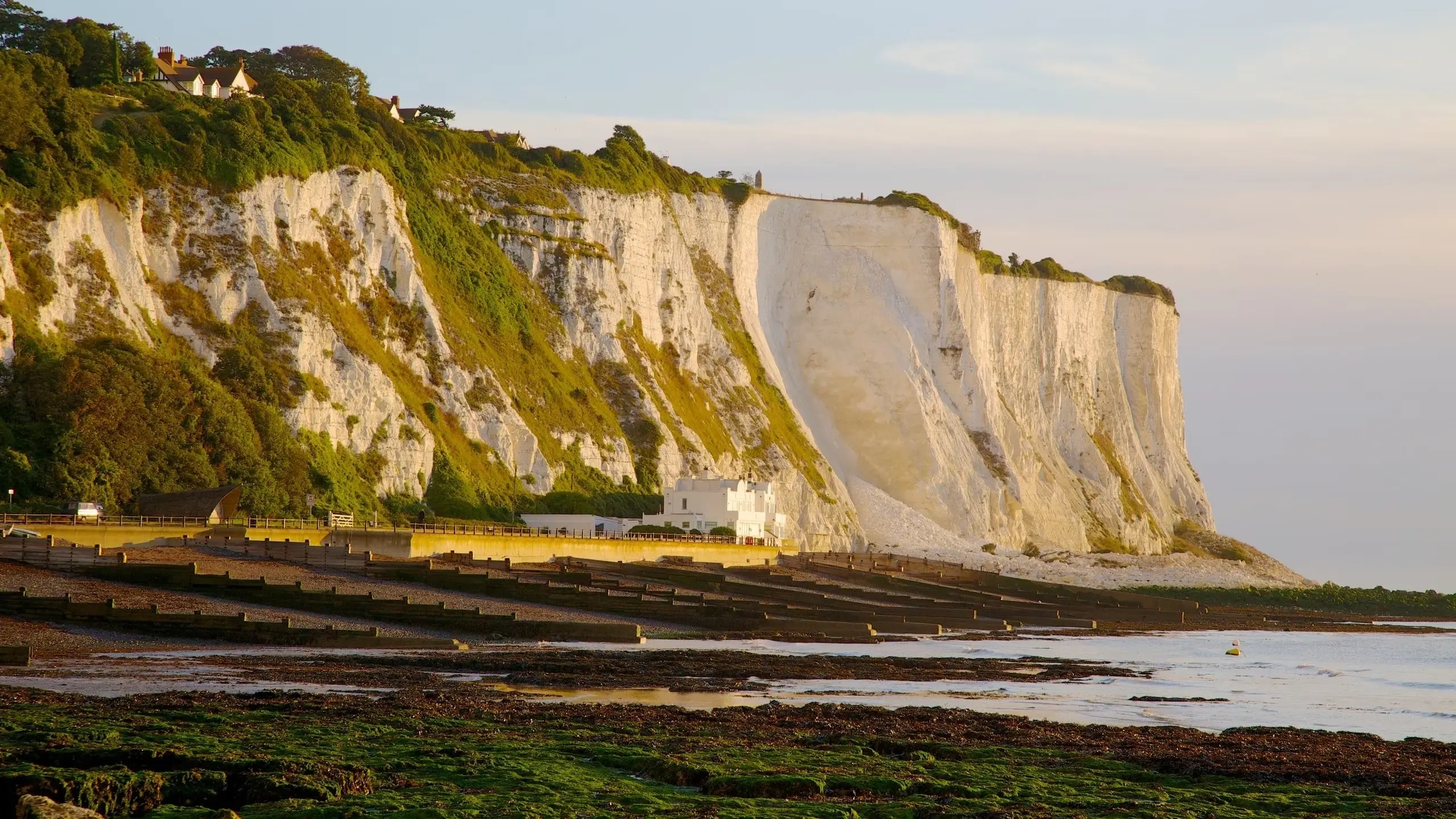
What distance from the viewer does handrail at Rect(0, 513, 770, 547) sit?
39906 mm

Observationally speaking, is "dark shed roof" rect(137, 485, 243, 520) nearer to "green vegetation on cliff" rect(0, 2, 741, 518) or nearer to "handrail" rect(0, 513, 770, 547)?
"handrail" rect(0, 513, 770, 547)

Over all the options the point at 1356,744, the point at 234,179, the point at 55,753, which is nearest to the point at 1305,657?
the point at 1356,744

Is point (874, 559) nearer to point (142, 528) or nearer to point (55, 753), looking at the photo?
point (142, 528)

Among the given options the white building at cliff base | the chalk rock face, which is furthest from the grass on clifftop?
the white building at cliff base

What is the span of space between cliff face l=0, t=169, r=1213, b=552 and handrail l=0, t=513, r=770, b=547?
452 centimetres

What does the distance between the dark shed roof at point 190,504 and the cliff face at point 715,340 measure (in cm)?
646

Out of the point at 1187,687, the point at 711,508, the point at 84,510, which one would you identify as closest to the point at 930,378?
the point at 711,508

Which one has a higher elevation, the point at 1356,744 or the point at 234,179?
the point at 234,179

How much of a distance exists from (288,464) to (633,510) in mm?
19368

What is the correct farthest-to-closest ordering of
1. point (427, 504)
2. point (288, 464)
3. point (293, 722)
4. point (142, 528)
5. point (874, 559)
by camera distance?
point (874, 559)
point (427, 504)
point (288, 464)
point (142, 528)
point (293, 722)

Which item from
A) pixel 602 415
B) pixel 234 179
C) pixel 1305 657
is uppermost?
pixel 234 179

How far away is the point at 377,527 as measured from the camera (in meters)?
51.3

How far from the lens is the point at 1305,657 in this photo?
4047 cm

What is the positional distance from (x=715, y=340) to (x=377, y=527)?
110 feet
